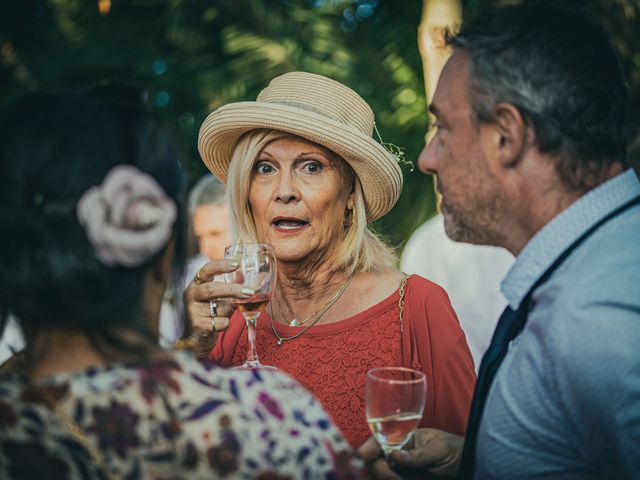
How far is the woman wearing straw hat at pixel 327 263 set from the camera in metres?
3.25

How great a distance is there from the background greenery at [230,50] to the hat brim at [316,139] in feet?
20.3

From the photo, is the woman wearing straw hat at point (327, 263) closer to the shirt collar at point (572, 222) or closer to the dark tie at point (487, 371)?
the dark tie at point (487, 371)

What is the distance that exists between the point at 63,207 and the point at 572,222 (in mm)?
1390

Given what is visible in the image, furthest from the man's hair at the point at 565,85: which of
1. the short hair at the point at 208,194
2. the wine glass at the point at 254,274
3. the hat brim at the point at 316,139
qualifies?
the short hair at the point at 208,194

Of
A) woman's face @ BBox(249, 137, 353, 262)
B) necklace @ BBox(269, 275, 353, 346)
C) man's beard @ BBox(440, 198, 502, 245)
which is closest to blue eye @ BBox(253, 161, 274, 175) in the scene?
woman's face @ BBox(249, 137, 353, 262)

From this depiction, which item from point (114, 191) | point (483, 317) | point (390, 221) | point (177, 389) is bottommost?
point (390, 221)

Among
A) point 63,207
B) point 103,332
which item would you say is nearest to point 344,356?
point 103,332

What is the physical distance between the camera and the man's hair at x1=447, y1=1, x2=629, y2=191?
7.33 feet

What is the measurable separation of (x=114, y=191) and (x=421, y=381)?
111cm

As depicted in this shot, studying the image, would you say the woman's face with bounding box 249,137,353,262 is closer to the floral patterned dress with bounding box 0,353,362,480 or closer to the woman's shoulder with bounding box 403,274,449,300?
the woman's shoulder with bounding box 403,274,449,300

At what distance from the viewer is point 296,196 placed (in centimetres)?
349

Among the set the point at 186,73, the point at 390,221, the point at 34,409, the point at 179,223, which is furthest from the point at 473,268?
the point at 186,73

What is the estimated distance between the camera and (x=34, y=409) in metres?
1.65

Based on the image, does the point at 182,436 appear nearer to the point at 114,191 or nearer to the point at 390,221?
the point at 114,191
